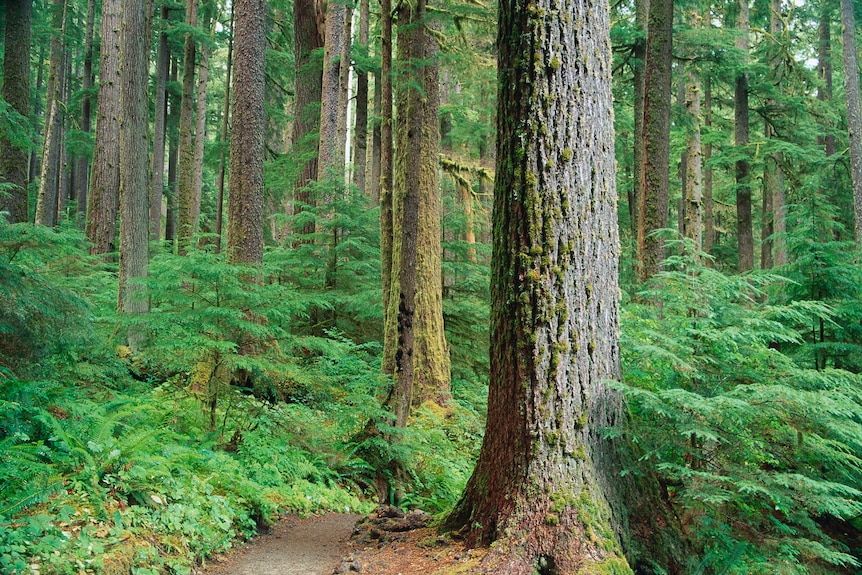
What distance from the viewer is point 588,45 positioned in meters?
4.00

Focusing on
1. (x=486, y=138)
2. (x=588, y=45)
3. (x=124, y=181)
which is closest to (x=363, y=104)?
(x=486, y=138)

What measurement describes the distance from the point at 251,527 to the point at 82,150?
24001 millimetres

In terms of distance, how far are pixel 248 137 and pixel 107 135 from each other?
9.24 m

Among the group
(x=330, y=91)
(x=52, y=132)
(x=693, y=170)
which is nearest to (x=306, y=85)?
(x=330, y=91)

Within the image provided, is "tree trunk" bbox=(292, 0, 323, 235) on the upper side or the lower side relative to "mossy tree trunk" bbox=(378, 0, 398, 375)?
upper

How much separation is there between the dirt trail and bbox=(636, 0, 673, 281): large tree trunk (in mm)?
7855

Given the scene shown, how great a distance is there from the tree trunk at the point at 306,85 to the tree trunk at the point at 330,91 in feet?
2.31

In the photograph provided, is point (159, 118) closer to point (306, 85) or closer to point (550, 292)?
point (306, 85)

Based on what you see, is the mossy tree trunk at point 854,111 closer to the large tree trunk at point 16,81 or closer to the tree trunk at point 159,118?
the large tree trunk at point 16,81

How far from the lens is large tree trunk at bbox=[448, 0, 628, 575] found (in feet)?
12.0

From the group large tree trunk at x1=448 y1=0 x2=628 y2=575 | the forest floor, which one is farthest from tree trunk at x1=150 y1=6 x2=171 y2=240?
large tree trunk at x1=448 y1=0 x2=628 y2=575

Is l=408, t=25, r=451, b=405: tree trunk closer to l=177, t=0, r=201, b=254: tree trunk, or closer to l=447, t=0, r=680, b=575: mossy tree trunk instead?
l=447, t=0, r=680, b=575: mossy tree trunk

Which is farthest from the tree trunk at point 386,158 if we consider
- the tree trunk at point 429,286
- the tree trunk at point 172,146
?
the tree trunk at point 172,146

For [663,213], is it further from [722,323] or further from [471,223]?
[722,323]
